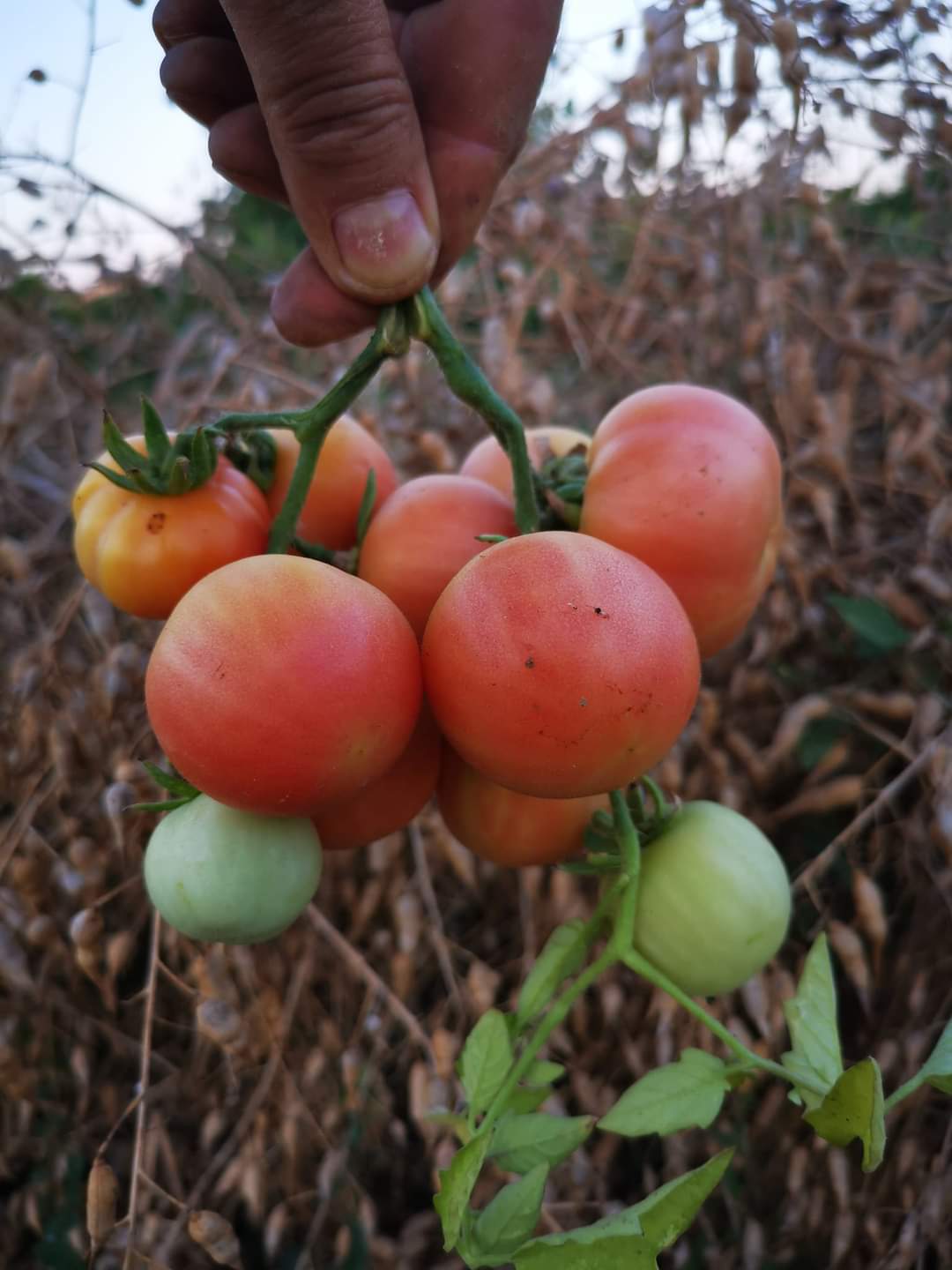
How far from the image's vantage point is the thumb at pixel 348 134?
60 centimetres

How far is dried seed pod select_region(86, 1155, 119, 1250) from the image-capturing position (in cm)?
76

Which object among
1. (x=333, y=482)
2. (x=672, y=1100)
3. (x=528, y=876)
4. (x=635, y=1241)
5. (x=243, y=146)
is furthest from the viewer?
(x=528, y=876)

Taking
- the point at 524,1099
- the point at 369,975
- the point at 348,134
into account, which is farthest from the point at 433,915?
the point at 348,134

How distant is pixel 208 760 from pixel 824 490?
0.96 m

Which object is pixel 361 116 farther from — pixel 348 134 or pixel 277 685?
pixel 277 685

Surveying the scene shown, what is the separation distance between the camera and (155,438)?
0.60m

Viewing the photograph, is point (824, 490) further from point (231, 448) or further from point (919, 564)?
point (231, 448)

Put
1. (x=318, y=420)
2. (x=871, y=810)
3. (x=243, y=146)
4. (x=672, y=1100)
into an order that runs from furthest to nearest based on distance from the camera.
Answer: (x=871, y=810) < (x=243, y=146) < (x=318, y=420) < (x=672, y=1100)

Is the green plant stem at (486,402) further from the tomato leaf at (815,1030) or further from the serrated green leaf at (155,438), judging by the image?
A: the tomato leaf at (815,1030)

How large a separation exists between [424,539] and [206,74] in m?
0.57

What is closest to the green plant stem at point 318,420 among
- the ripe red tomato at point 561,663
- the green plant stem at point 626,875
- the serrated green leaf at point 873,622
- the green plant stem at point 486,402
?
the green plant stem at point 486,402

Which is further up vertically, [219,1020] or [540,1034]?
[540,1034]

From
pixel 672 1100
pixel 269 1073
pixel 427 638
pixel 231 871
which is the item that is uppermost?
pixel 427 638

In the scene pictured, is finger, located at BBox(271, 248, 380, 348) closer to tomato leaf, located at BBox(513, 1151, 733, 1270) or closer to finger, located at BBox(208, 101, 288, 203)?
finger, located at BBox(208, 101, 288, 203)
